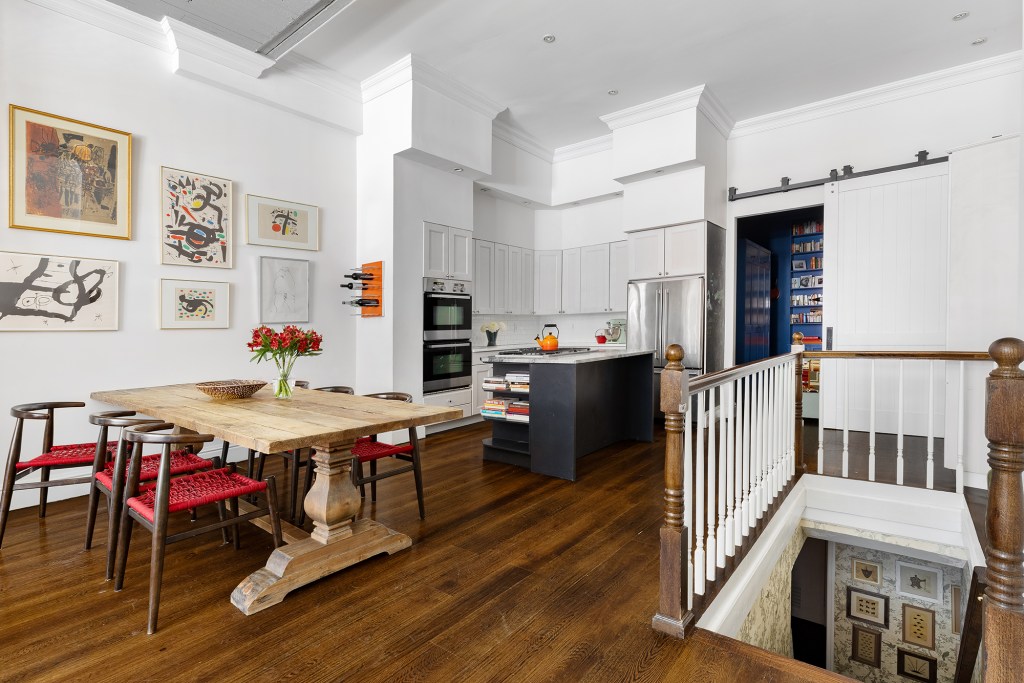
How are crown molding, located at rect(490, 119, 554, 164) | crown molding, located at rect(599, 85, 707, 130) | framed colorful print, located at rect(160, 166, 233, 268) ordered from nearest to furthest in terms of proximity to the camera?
1. framed colorful print, located at rect(160, 166, 233, 268)
2. crown molding, located at rect(599, 85, 707, 130)
3. crown molding, located at rect(490, 119, 554, 164)

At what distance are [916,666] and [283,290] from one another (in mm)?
6266

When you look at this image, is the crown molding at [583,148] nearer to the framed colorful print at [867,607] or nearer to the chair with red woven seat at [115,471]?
the framed colorful print at [867,607]

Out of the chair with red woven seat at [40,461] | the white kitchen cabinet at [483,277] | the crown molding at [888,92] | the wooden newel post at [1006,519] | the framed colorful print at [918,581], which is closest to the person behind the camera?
the wooden newel post at [1006,519]

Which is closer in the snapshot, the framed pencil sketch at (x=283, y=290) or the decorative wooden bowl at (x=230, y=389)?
the decorative wooden bowl at (x=230, y=389)

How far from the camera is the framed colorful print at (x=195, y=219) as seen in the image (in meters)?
3.80

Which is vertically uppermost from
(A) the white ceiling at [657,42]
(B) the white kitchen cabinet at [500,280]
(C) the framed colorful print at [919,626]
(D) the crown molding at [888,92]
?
(A) the white ceiling at [657,42]

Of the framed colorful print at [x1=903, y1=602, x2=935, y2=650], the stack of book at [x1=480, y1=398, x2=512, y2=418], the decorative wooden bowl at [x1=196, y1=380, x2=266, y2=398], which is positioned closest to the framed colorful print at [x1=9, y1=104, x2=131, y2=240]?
the decorative wooden bowl at [x1=196, y1=380, x2=266, y2=398]

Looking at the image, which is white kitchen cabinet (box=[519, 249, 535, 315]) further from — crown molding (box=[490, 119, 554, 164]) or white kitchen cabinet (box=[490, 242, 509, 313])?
crown molding (box=[490, 119, 554, 164])

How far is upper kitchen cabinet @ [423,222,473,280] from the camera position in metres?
5.16

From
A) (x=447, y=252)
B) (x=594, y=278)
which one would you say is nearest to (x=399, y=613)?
(x=447, y=252)

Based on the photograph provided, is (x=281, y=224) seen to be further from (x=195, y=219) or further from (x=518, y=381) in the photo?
(x=518, y=381)

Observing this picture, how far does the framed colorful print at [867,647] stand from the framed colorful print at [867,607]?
0.12 meters

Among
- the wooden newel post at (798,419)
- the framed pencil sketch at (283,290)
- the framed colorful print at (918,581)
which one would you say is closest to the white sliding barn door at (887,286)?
the wooden newel post at (798,419)

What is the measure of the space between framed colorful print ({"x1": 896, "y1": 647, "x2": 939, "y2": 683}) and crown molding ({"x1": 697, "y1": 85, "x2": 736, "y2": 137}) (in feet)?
17.2
